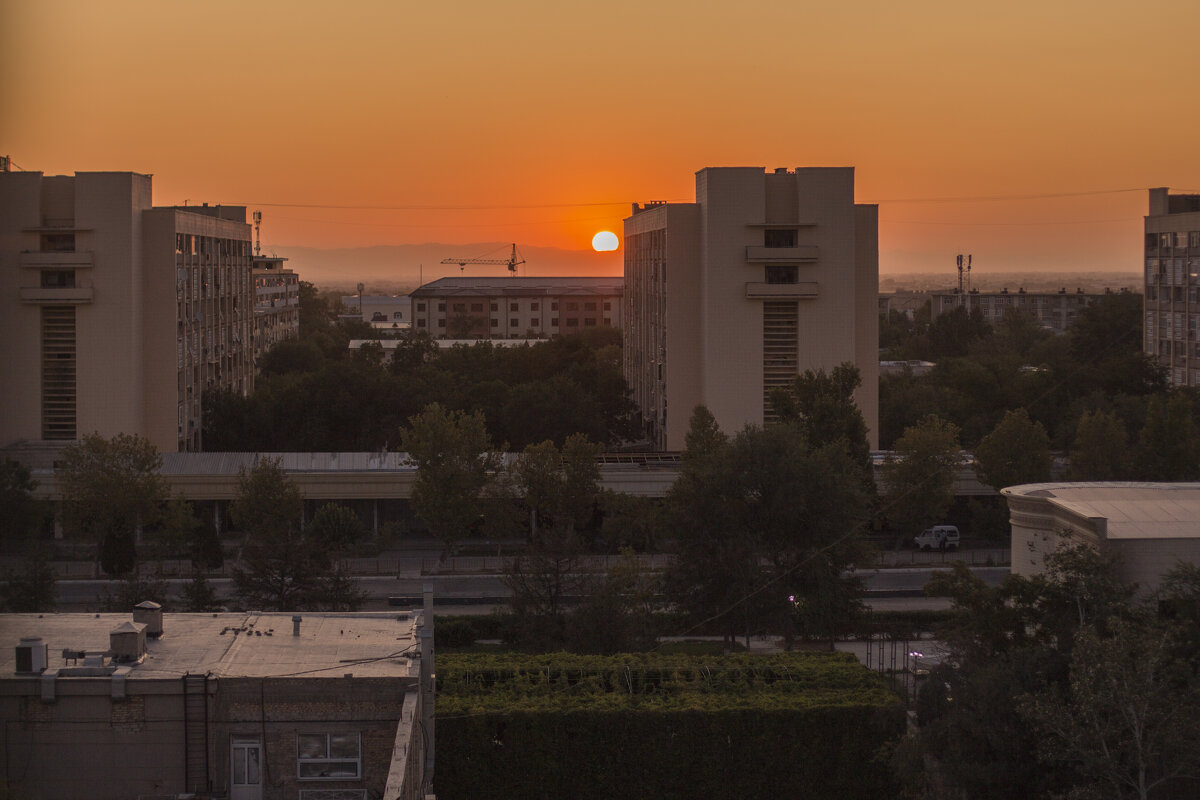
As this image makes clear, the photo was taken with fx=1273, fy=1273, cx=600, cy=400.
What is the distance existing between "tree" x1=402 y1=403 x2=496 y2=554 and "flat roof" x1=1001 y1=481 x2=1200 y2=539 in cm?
770

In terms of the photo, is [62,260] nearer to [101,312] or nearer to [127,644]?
[101,312]

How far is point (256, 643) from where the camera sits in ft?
27.0

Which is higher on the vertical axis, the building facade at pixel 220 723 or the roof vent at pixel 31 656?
the roof vent at pixel 31 656

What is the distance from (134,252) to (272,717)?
Answer: 15630 millimetres

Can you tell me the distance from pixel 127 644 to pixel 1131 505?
7.60 metres

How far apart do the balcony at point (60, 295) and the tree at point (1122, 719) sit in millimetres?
17232

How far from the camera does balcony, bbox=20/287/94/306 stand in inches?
806

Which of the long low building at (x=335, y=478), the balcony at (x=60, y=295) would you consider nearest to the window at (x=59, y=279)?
the balcony at (x=60, y=295)

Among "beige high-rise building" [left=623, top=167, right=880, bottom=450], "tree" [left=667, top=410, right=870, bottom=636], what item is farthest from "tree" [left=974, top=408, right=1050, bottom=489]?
"tree" [left=667, top=410, right=870, bottom=636]

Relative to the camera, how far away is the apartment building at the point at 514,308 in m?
64.2

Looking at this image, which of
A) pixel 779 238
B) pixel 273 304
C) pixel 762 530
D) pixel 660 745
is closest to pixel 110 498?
pixel 762 530

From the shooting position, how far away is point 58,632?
27.4 ft

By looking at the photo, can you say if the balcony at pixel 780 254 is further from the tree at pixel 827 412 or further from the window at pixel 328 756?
the window at pixel 328 756

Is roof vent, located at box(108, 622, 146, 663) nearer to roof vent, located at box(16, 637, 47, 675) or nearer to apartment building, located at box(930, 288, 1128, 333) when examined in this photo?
roof vent, located at box(16, 637, 47, 675)
